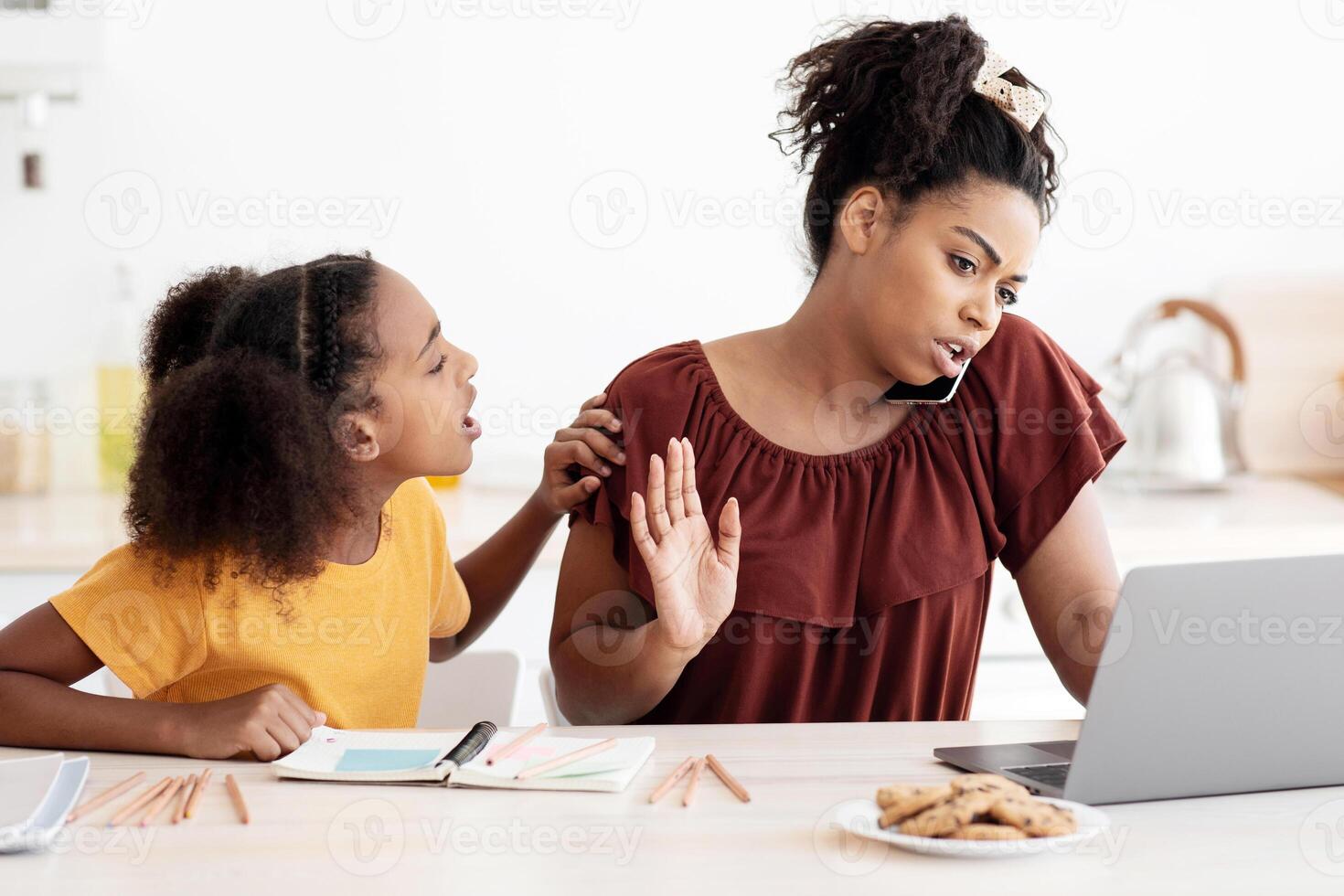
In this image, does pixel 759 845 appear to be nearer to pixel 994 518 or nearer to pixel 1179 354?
pixel 994 518

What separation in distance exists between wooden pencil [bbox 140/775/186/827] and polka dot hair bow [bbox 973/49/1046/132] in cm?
93

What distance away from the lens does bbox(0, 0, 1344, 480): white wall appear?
2.26 metres

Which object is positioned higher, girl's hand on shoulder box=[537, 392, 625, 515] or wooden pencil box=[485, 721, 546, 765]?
girl's hand on shoulder box=[537, 392, 625, 515]

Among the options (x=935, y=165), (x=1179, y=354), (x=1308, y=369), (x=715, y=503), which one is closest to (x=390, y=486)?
(x=715, y=503)

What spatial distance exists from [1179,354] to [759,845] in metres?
1.75

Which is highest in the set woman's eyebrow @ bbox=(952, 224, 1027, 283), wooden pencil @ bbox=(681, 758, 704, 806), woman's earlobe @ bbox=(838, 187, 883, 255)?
woman's earlobe @ bbox=(838, 187, 883, 255)

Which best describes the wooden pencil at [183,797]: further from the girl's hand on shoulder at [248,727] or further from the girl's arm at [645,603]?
the girl's arm at [645,603]

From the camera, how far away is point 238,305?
4.04 ft

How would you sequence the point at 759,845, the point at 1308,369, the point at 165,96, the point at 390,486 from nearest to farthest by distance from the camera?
the point at 759,845, the point at 390,486, the point at 165,96, the point at 1308,369

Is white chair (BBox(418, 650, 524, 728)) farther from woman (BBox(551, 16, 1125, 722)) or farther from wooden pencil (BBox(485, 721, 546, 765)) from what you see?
wooden pencil (BBox(485, 721, 546, 765))

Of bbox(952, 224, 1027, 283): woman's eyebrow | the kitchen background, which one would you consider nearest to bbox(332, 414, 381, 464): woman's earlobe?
bbox(952, 224, 1027, 283): woman's eyebrow

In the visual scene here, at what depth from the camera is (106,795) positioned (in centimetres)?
94

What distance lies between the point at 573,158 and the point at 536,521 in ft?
3.47

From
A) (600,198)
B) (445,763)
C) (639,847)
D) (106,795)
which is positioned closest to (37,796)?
(106,795)
